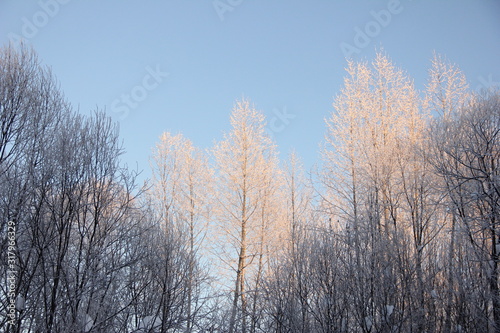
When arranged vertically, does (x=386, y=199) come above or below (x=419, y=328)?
above

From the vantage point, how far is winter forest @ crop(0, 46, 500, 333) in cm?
920

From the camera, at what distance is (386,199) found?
13.1m

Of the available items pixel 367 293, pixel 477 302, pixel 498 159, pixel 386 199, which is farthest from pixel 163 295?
pixel 498 159

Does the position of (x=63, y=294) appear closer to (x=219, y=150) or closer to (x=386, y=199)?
(x=219, y=150)

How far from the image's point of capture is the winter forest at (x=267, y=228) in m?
9.20

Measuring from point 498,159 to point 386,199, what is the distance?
10.9 ft

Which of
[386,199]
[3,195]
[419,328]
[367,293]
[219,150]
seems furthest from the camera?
[219,150]

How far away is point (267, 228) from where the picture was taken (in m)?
15.2
